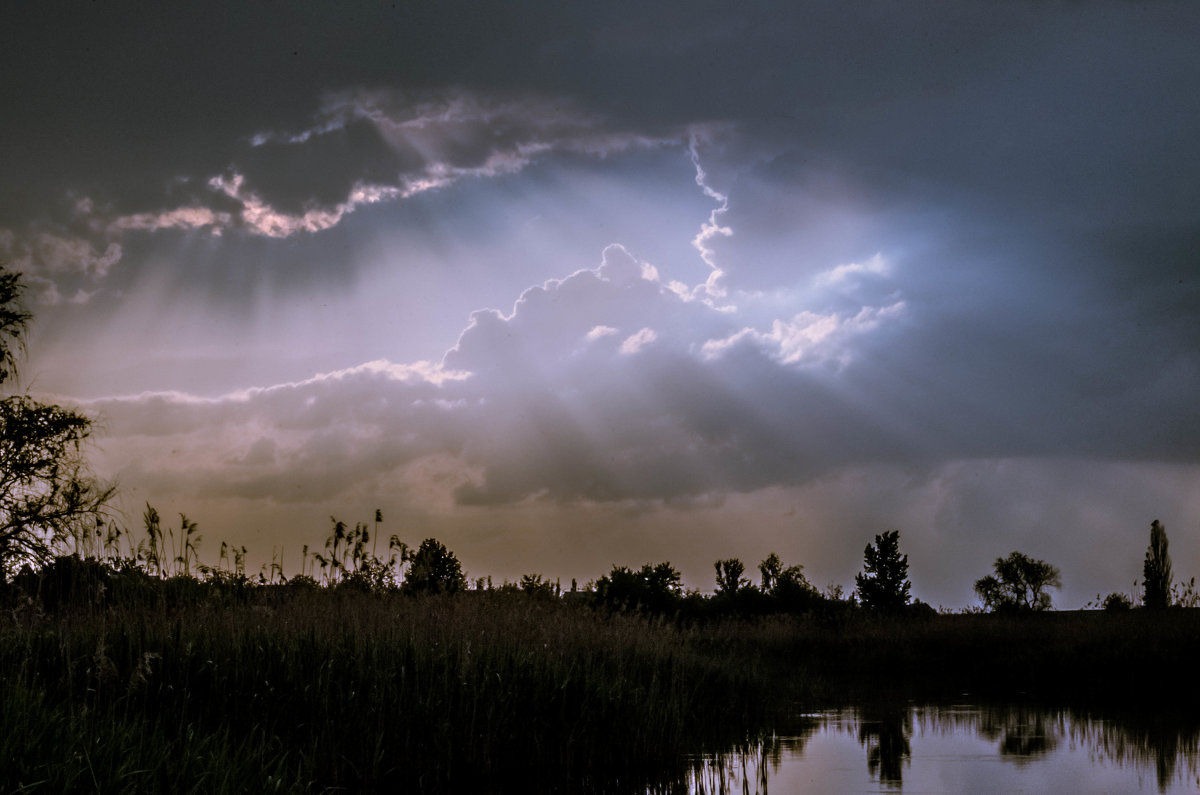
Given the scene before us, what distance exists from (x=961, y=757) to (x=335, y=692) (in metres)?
9.04

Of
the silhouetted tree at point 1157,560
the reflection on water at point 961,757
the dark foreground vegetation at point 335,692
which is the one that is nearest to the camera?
the dark foreground vegetation at point 335,692

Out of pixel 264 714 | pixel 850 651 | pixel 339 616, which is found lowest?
pixel 850 651

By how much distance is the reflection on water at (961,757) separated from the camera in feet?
36.5

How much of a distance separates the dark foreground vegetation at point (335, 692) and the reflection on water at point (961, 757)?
0.99 metres

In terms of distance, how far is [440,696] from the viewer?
11094 mm

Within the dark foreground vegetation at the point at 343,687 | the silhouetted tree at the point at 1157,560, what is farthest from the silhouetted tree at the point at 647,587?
the silhouetted tree at the point at 1157,560

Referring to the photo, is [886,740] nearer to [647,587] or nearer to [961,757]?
[961,757]

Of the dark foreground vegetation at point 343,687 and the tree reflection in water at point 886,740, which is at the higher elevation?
the dark foreground vegetation at point 343,687

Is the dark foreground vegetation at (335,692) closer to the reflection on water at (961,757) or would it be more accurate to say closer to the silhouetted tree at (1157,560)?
the reflection on water at (961,757)

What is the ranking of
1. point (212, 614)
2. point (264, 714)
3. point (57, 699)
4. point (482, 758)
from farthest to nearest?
point (212, 614) → point (482, 758) → point (264, 714) → point (57, 699)

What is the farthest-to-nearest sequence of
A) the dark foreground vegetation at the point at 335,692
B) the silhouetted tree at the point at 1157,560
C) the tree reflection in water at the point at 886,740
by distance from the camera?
1. the silhouetted tree at the point at 1157,560
2. the tree reflection in water at the point at 886,740
3. the dark foreground vegetation at the point at 335,692

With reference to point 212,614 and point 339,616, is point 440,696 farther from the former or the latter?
point 212,614

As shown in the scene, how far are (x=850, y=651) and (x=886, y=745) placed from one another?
17.7m

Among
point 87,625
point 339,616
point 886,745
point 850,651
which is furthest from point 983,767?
point 850,651
